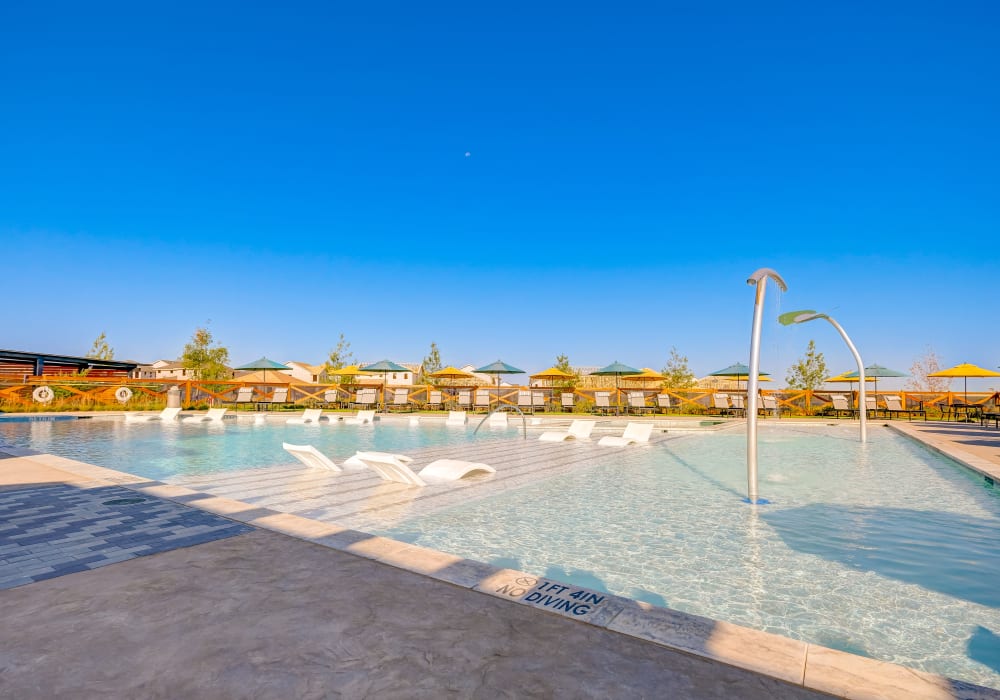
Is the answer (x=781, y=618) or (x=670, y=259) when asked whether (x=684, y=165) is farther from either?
(x=781, y=618)

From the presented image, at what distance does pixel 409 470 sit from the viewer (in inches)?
252

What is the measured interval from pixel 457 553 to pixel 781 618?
2.16 m

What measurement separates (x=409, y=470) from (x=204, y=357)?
33596 millimetres

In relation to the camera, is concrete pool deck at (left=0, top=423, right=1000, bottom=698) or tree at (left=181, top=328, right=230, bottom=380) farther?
tree at (left=181, top=328, right=230, bottom=380)

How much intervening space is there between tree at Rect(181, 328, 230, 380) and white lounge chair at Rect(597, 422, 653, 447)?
30.3 meters

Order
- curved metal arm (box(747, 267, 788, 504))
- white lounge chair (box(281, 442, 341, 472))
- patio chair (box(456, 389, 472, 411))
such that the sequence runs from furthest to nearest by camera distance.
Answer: patio chair (box(456, 389, 472, 411)) → white lounge chair (box(281, 442, 341, 472)) → curved metal arm (box(747, 267, 788, 504))

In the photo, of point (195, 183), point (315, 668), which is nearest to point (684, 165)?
point (195, 183)

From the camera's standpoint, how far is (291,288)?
3869cm

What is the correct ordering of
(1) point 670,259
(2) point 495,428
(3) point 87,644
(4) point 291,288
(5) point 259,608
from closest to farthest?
(3) point 87,644 → (5) point 259,608 → (2) point 495,428 → (1) point 670,259 → (4) point 291,288

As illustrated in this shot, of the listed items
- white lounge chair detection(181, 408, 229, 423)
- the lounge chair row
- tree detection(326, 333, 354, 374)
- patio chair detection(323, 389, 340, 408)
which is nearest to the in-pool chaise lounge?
white lounge chair detection(181, 408, 229, 423)

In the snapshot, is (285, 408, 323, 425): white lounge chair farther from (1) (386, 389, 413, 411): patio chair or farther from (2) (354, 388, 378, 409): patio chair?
(1) (386, 389, 413, 411): patio chair

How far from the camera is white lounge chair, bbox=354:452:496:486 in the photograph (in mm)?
6387

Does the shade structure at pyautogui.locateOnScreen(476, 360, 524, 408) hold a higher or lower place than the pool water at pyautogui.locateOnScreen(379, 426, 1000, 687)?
higher

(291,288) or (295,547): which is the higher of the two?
(291,288)
